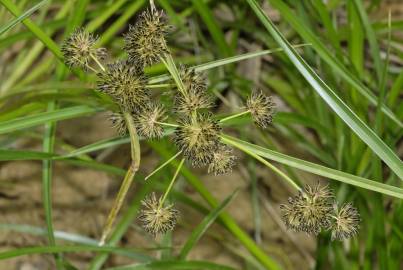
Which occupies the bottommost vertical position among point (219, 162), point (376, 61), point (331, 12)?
point (219, 162)

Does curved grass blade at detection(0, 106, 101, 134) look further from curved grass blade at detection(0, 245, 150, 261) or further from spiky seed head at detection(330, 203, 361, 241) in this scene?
spiky seed head at detection(330, 203, 361, 241)

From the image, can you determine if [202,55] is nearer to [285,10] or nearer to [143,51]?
Answer: [285,10]

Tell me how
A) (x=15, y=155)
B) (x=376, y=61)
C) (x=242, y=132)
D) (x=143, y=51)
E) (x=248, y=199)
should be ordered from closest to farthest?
(x=143, y=51) → (x=15, y=155) → (x=376, y=61) → (x=242, y=132) → (x=248, y=199)

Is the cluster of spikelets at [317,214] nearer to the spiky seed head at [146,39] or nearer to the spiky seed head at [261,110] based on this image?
the spiky seed head at [261,110]

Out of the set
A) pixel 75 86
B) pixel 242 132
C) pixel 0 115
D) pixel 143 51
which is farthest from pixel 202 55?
pixel 143 51

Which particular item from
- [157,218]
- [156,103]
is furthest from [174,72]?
[157,218]

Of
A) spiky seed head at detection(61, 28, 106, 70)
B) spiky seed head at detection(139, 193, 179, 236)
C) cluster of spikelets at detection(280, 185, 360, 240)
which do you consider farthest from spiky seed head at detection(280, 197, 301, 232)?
spiky seed head at detection(61, 28, 106, 70)
